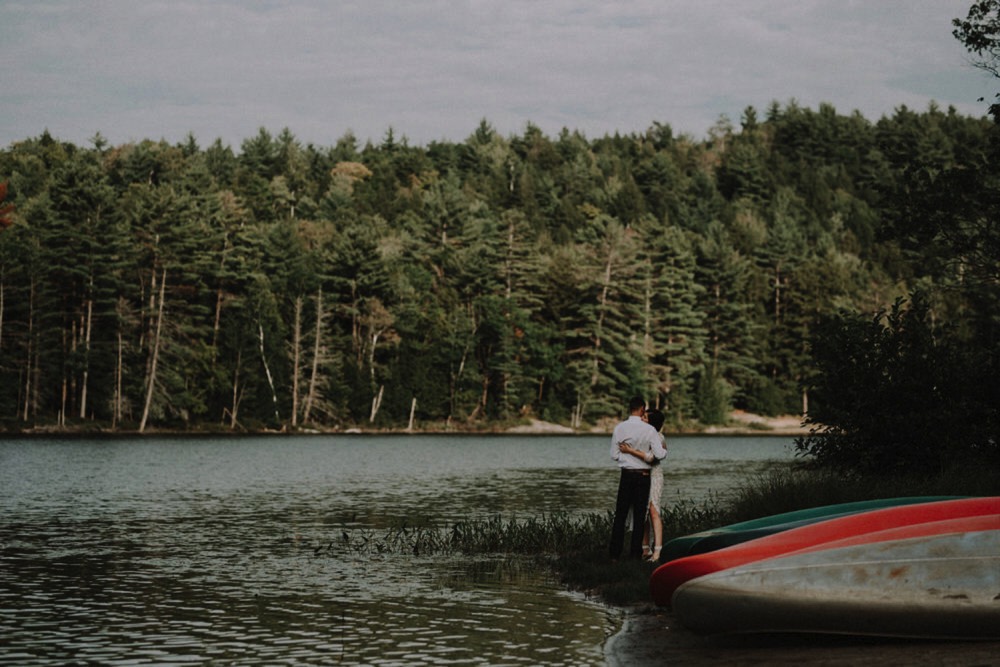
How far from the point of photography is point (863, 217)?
13475cm

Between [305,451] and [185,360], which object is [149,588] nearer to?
[305,451]

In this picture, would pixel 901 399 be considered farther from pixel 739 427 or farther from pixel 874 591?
pixel 739 427

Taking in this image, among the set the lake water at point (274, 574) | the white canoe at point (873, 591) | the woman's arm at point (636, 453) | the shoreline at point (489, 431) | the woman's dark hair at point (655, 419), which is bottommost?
the shoreline at point (489, 431)

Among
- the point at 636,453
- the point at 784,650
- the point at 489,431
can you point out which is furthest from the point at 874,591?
the point at 489,431

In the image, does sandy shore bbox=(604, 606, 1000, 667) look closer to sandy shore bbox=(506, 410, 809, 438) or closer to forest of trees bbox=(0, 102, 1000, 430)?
forest of trees bbox=(0, 102, 1000, 430)

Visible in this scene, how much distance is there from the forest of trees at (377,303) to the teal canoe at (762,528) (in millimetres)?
42537

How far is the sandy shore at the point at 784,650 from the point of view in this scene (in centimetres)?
872

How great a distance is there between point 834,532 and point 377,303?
7151 cm

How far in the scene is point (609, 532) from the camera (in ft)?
55.8

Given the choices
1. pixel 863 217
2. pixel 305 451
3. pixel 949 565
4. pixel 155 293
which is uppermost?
pixel 863 217

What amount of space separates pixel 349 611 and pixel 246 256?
71980 mm

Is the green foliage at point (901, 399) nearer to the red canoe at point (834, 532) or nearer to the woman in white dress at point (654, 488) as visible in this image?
the woman in white dress at point (654, 488)

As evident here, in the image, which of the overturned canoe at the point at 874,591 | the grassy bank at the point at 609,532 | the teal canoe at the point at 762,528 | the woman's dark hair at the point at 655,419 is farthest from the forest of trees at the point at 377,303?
the overturned canoe at the point at 874,591

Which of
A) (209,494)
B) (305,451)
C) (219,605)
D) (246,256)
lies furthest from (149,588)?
(246,256)
